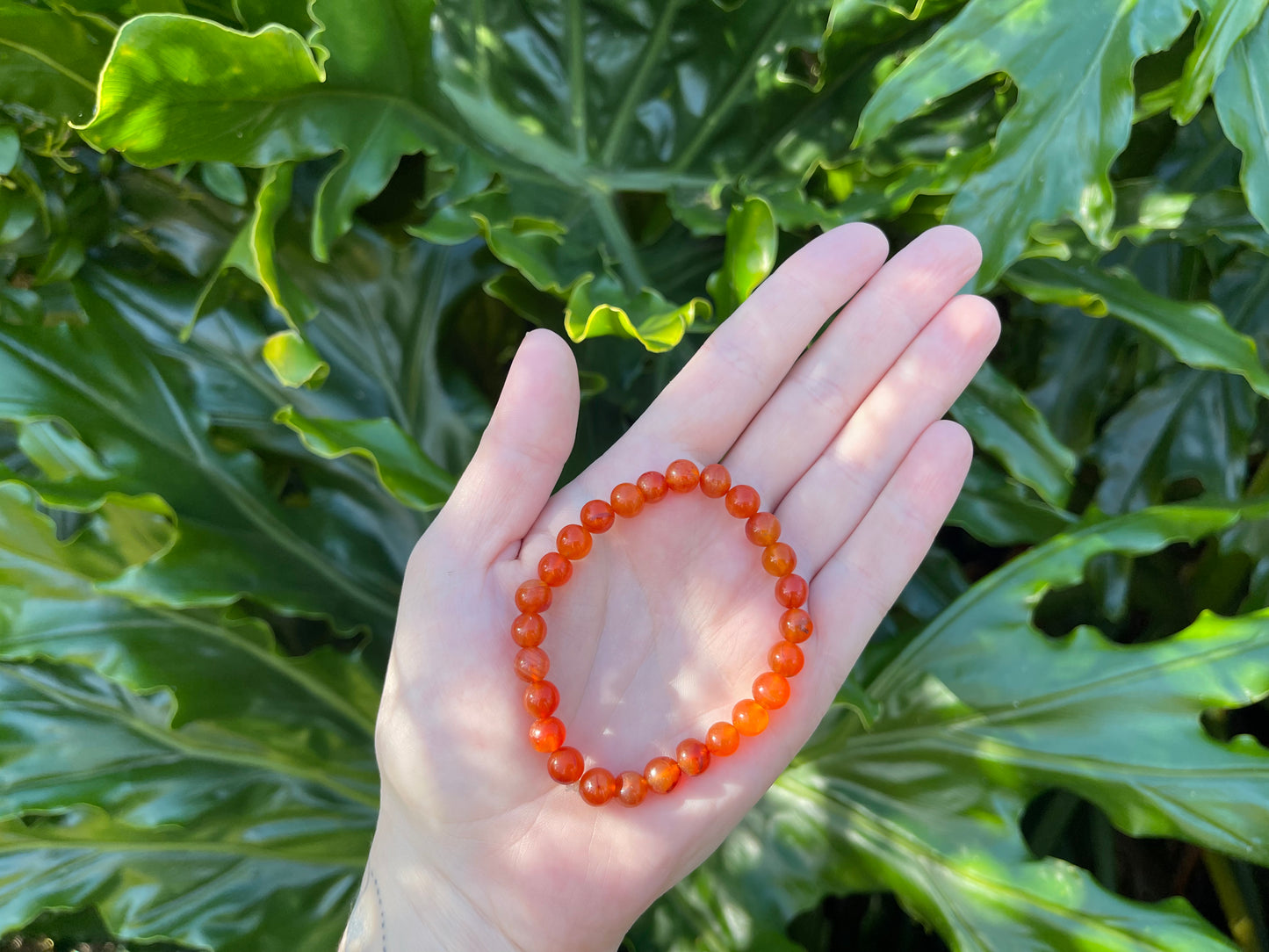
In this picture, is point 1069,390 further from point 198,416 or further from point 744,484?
point 198,416

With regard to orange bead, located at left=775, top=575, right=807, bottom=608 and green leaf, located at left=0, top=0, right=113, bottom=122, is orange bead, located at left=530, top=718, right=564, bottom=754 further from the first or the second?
green leaf, located at left=0, top=0, right=113, bottom=122

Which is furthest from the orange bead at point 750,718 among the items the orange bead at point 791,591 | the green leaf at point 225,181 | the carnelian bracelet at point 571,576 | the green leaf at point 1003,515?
the green leaf at point 225,181

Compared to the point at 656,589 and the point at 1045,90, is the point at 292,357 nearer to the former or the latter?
the point at 656,589

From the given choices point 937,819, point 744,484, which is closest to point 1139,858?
point 937,819

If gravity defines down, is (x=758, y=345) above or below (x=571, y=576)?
above

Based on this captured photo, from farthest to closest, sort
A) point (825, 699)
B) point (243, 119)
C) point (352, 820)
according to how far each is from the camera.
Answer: point (352, 820) → point (825, 699) → point (243, 119)

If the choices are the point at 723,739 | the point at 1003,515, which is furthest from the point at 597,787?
the point at 1003,515
